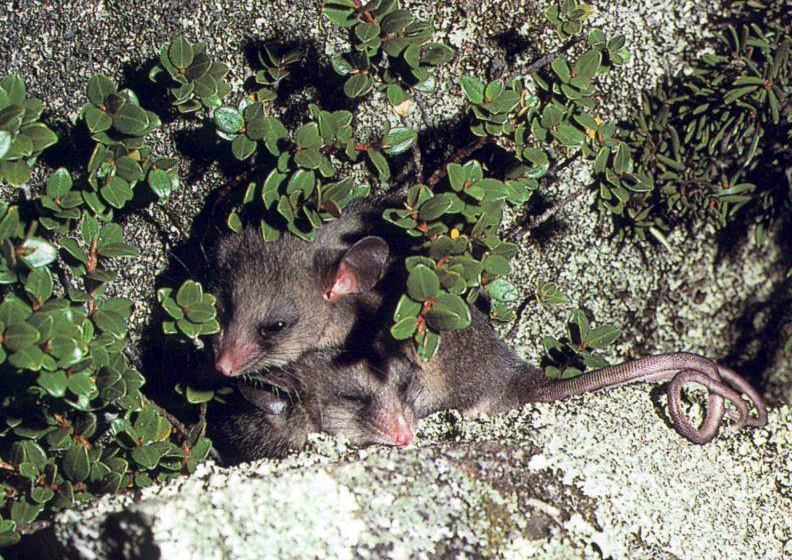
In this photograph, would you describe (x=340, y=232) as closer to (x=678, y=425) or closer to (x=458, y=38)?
(x=458, y=38)

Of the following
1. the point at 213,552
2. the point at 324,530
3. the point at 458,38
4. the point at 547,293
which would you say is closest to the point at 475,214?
the point at 547,293

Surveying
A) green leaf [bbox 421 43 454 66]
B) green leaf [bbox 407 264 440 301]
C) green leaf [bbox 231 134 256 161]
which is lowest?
green leaf [bbox 407 264 440 301]

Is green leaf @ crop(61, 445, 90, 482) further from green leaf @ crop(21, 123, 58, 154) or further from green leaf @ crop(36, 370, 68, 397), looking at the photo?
green leaf @ crop(21, 123, 58, 154)

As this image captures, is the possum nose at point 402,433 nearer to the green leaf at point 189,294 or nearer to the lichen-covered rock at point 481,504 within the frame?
the lichen-covered rock at point 481,504

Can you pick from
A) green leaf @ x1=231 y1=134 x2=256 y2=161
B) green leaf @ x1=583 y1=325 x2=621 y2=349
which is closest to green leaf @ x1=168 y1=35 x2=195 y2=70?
green leaf @ x1=231 y1=134 x2=256 y2=161

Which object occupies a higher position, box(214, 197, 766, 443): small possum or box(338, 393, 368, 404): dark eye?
box(214, 197, 766, 443): small possum

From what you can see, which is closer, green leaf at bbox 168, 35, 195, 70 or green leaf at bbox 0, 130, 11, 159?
green leaf at bbox 0, 130, 11, 159
